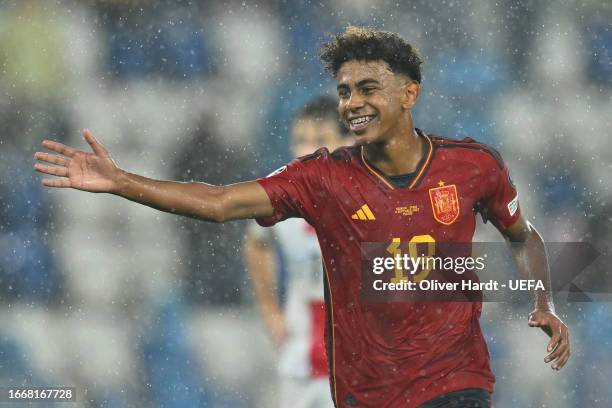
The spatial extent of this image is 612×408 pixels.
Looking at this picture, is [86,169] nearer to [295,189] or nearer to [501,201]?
[295,189]

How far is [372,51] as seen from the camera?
13.9ft

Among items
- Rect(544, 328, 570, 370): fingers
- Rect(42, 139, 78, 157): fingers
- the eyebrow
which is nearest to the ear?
the eyebrow

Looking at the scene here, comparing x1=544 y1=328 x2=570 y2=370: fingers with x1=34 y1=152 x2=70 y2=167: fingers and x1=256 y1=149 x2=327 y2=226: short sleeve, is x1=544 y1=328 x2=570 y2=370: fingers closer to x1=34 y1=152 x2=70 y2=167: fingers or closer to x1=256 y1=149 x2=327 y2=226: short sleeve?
x1=256 y1=149 x2=327 y2=226: short sleeve

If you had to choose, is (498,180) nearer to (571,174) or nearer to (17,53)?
(571,174)

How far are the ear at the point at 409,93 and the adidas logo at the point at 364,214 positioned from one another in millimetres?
→ 442

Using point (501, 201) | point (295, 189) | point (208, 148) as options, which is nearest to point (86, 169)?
point (295, 189)

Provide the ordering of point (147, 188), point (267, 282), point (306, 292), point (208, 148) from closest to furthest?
1. point (147, 188)
2. point (306, 292)
3. point (267, 282)
4. point (208, 148)

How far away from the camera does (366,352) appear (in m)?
4.09

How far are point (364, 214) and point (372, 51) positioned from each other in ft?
2.10

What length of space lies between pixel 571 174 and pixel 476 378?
3.72m

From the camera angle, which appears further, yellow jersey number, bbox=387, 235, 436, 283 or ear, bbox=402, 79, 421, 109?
ear, bbox=402, 79, 421, 109

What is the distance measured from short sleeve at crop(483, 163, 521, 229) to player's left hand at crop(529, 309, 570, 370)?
15.3 inches

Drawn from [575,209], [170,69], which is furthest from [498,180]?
[170,69]

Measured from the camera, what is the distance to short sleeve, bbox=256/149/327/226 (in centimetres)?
404
